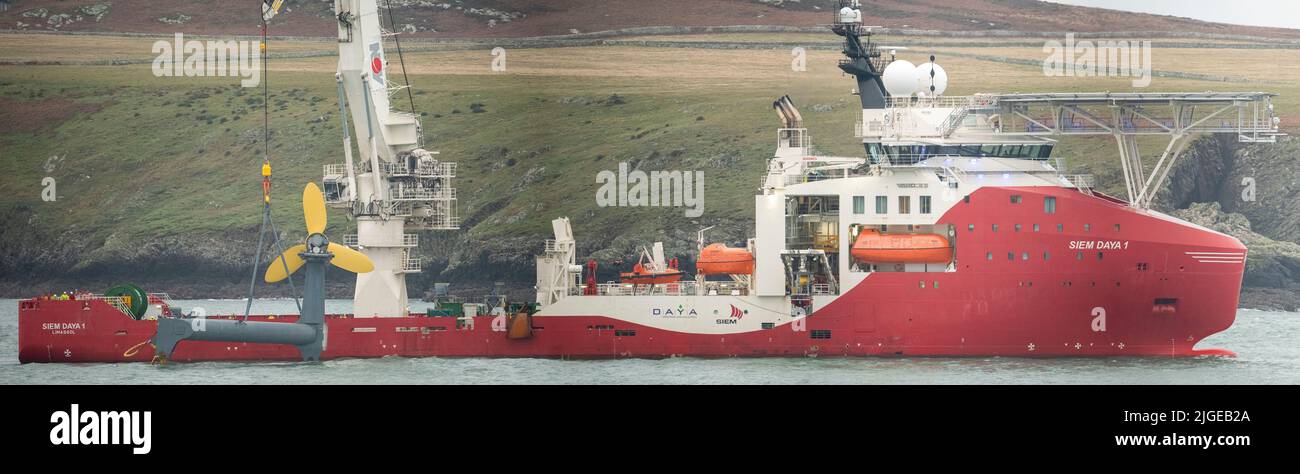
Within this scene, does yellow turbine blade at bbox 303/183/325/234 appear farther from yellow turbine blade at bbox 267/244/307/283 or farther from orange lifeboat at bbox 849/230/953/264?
orange lifeboat at bbox 849/230/953/264

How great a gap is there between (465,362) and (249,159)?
68585 millimetres

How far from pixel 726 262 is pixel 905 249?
4941mm

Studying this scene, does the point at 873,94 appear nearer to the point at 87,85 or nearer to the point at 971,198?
the point at 971,198

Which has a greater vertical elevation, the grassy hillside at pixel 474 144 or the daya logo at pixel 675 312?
the grassy hillside at pixel 474 144

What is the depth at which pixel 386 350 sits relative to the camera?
4566 centimetres

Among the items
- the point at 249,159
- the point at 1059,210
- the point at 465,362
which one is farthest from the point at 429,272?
the point at 1059,210

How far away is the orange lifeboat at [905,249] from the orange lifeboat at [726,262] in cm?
337

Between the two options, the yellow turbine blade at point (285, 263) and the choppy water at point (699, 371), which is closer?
the choppy water at point (699, 371)

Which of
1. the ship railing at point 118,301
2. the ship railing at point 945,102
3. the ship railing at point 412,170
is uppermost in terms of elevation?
the ship railing at point 945,102

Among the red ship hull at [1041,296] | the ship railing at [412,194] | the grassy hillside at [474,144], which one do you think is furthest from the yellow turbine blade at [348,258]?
the grassy hillside at [474,144]

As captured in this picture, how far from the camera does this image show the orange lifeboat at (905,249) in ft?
144

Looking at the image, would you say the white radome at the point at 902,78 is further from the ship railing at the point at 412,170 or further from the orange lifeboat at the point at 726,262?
the ship railing at the point at 412,170

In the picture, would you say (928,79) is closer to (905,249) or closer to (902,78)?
(902,78)

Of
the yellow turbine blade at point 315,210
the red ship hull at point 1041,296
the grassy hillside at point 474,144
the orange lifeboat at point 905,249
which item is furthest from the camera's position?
the grassy hillside at point 474,144
